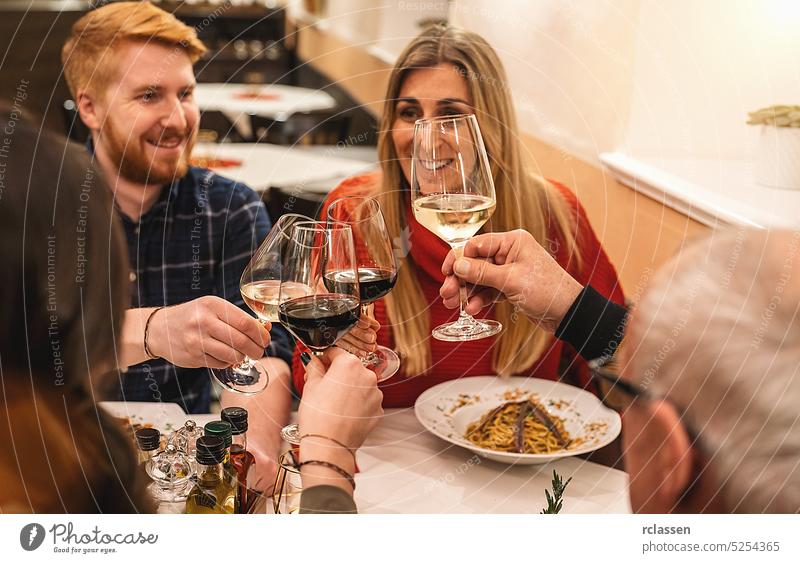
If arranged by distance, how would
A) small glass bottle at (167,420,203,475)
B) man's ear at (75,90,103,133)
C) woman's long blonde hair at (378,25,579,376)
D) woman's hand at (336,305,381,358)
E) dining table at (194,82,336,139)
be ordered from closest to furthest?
small glass bottle at (167,420,203,475) → woman's hand at (336,305,381,358) → woman's long blonde hair at (378,25,579,376) → man's ear at (75,90,103,133) → dining table at (194,82,336,139)

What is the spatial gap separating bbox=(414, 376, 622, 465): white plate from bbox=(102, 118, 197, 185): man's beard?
519 millimetres

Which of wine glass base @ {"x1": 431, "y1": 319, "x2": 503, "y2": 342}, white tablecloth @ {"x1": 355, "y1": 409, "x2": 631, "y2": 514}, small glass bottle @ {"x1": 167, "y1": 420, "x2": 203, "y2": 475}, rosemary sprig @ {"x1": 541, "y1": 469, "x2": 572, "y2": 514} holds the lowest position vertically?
white tablecloth @ {"x1": 355, "y1": 409, "x2": 631, "y2": 514}

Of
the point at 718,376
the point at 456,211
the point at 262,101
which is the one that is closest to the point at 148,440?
the point at 456,211

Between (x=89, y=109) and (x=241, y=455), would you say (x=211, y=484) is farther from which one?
(x=89, y=109)

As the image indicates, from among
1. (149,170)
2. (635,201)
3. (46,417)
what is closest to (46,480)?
(46,417)

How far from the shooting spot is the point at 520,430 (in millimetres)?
1018

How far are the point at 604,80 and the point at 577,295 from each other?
1.52 ft

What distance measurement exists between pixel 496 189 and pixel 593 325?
23 cm

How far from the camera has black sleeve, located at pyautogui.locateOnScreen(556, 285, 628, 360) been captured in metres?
1.03

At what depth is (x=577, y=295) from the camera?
104 cm

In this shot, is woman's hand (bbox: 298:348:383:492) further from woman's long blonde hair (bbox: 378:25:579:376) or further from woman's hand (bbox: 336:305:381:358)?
woman's long blonde hair (bbox: 378:25:579:376)

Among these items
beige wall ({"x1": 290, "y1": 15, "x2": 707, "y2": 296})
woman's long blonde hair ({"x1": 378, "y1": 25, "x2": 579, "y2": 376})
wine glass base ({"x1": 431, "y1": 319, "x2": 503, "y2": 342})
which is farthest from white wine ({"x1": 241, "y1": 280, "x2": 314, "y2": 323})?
beige wall ({"x1": 290, "y1": 15, "x2": 707, "y2": 296})

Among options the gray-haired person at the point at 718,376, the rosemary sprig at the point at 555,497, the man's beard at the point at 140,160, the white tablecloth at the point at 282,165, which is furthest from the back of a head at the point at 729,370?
the white tablecloth at the point at 282,165

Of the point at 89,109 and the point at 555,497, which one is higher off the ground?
the point at 89,109
